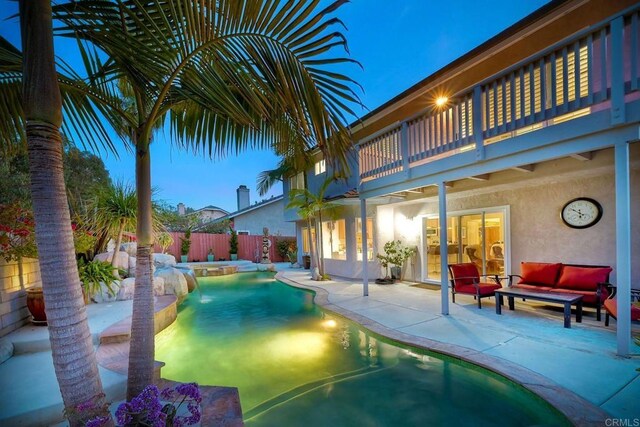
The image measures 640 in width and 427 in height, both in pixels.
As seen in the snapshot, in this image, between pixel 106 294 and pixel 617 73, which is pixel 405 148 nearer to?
pixel 617 73

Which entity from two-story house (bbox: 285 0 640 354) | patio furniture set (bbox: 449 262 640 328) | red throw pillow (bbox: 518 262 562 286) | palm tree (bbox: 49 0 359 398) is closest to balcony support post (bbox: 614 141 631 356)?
two-story house (bbox: 285 0 640 354)

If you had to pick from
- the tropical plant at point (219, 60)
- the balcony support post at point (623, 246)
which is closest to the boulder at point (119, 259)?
the tropical plant at point (219, 60)

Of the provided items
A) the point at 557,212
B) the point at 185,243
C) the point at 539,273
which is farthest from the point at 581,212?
the point at 185,243

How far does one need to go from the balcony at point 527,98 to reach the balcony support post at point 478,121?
0.02 m

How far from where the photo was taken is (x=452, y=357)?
435 centimetres

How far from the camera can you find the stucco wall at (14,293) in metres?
4.55

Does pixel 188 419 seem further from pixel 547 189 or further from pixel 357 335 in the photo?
pixel 547 189

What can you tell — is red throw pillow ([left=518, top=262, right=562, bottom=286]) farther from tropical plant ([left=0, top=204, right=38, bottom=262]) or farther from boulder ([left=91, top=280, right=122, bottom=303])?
boulder ([left=91, top=280, right=122, bottom=303])

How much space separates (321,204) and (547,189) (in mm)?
6655

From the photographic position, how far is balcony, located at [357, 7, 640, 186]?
4.03 meters

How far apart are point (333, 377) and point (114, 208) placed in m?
6.36

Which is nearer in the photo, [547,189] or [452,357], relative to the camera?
[452,357]

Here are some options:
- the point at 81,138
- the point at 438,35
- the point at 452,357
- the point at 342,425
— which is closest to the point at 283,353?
the point at 342,425

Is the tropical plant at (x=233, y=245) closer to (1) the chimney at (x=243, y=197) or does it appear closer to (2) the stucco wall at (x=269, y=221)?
(2) the stucco wall at (x=269, y=221)
